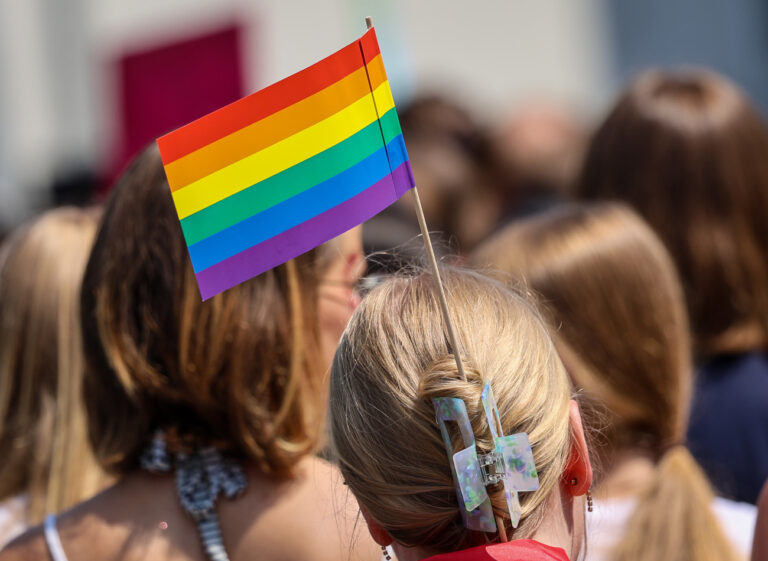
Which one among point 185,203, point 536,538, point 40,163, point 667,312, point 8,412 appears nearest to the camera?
point 536,538

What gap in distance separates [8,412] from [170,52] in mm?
3314

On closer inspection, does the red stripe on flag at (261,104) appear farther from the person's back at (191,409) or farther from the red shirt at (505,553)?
the red shirt at (505,553)

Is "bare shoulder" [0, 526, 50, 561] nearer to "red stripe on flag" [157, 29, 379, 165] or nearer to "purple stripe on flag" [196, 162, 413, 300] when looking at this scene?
"purple stripe on flag" [196, 162, 413, 300]

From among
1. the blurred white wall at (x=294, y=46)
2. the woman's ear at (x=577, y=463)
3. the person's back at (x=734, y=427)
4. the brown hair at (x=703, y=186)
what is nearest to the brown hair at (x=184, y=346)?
the woman's ear at (x=577, y=463)

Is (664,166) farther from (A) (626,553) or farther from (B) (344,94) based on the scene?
(B) (344,94)

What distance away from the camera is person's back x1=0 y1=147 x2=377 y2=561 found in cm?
171

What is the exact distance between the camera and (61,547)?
1.75m

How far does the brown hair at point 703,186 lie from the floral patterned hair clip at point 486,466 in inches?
55.6

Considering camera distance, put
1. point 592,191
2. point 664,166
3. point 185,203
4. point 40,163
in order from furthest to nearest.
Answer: point 40,163 → point 592,191 → point 664,166 → point 185,203

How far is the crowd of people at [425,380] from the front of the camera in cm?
131


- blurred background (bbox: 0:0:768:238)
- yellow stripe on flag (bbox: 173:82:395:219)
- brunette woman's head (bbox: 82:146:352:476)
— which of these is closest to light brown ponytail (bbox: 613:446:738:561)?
brunette woman's head (bbox: 82:146:352:476)

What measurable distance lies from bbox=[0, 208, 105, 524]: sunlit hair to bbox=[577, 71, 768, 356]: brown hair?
150 cm

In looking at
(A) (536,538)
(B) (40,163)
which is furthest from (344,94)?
→ (B) (40,163)

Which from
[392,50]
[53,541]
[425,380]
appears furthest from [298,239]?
[392,50]
